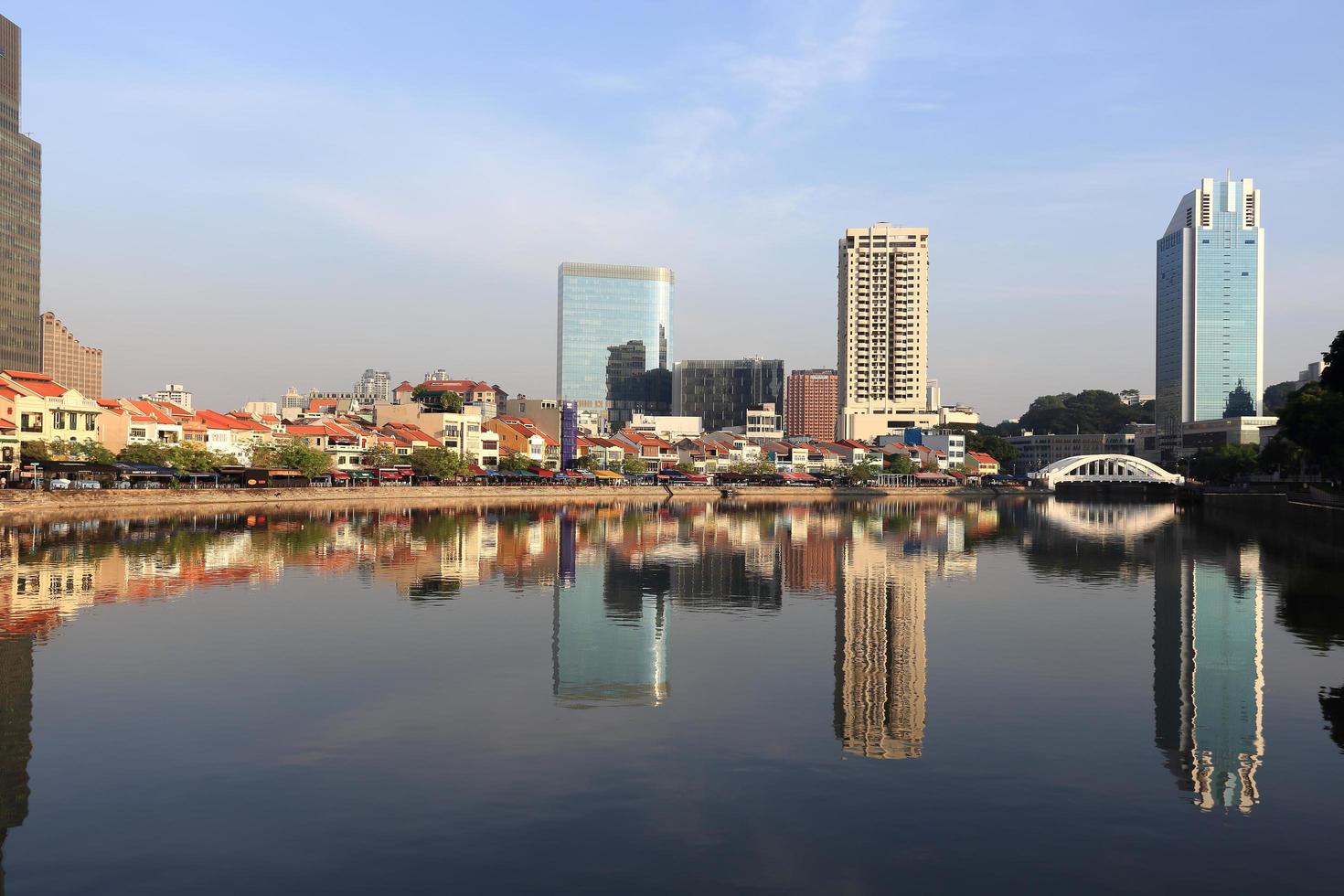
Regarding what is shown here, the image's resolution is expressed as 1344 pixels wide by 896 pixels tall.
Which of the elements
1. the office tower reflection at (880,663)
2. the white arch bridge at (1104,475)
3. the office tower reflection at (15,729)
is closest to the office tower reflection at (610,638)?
the office tower reflection at (880,663)

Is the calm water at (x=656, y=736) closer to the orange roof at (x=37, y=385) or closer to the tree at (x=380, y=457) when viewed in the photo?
the orange roof at (x=37, y=385)

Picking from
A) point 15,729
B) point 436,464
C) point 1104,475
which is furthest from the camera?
point 1104,475

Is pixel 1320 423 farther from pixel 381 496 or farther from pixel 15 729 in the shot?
pixel 381 496

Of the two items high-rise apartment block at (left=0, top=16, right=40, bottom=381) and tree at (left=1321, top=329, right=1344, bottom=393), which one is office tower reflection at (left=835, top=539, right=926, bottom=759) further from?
high-rise apartment block at (left=0, top=16, right=40, bottom=381)

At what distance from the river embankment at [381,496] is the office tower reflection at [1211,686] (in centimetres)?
6637

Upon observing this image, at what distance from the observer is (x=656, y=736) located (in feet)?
63.4

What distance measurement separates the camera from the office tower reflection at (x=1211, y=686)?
17.5m

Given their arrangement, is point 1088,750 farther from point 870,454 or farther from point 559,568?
point 870,454

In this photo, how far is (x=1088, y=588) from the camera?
43.0m

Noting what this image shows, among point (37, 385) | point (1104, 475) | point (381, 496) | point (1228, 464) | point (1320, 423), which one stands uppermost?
point (37, 385)

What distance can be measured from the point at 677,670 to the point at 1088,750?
9.69m

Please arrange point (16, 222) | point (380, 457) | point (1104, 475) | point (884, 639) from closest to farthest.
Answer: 1. point (884, 639)
2. point (380, 457)
3. point (16, 222)
4. point (1104, 475)

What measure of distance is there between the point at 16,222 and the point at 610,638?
149635 millimetres

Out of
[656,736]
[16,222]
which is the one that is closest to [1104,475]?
[16,222]
